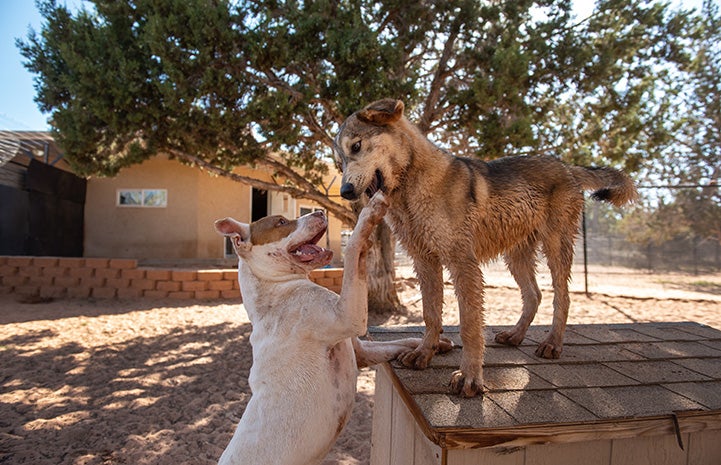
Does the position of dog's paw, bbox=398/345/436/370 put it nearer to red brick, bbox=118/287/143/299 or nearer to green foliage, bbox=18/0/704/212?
green foliage, bbox=18/0/704/212

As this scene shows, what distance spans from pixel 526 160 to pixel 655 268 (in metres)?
24.2

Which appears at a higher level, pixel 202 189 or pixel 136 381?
pixel 202 189

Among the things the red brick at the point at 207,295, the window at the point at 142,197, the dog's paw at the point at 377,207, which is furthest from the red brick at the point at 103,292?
the dog's paw at the point at 377,207

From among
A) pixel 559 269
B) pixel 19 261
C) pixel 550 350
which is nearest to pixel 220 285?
pixel 19 261

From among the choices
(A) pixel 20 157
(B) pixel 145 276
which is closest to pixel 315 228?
(B) pixel 145 276

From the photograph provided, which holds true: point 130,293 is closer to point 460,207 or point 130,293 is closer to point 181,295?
point 181,295

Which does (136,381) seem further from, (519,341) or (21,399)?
(519,341)

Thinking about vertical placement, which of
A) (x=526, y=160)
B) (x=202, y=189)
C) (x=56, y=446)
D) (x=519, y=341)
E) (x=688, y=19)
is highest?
(x=688, y=19)

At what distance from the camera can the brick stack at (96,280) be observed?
33.8 ft

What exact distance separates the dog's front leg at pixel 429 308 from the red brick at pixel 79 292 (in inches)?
416

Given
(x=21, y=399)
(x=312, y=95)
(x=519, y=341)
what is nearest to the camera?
(x=519, y=341)

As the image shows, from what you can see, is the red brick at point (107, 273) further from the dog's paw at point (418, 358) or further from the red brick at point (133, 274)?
the dog's paw at point (418, 358)

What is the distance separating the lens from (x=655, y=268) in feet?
71.5

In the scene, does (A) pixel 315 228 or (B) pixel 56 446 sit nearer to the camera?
(A) pixel 315 228
